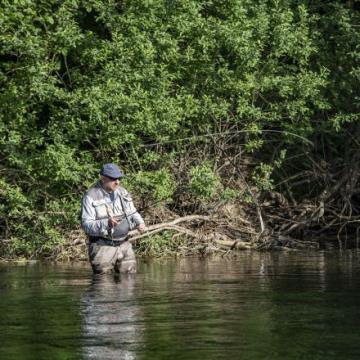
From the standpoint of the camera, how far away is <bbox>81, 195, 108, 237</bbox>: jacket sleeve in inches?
621

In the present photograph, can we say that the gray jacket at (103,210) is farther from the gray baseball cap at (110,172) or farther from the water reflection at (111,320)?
the water reflection at (111,320)

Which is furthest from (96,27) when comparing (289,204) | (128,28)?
(289,204)

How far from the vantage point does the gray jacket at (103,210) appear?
51.9ft

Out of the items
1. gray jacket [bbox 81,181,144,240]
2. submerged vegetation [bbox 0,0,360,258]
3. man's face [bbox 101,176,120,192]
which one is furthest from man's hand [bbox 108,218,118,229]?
submerged vegetation [bbox 0,0,360,258]

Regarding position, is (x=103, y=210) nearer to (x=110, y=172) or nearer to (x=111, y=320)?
(x=110, y=172)

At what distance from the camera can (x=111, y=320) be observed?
10.8 m

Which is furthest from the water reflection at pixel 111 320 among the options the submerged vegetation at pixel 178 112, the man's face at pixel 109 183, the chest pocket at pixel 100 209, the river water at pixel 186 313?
the submerged vegetation at pixel 178 112

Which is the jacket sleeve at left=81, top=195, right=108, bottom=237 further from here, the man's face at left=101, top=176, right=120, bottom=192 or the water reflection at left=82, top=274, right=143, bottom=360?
the water reflection at left=82, top=274, right=143, bottom=360

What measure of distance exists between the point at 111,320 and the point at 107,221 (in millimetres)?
4917

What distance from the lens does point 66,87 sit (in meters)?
21.2

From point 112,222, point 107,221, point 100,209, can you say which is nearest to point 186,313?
point 112,222

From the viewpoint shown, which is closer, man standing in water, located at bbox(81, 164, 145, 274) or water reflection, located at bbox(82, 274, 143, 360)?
water reflection, located at bbox(82, 274, 143, 360)

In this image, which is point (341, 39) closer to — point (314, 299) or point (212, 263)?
point (212, 263)

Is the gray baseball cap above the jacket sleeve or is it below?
above
